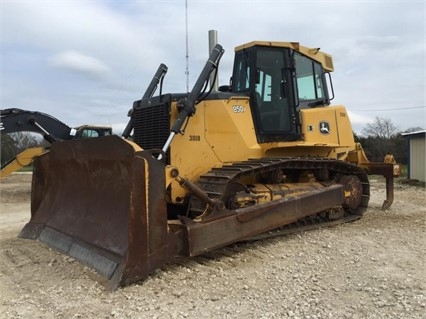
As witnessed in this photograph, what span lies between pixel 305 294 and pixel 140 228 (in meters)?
1.65

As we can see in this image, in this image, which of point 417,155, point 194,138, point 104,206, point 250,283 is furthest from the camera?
point 417,155

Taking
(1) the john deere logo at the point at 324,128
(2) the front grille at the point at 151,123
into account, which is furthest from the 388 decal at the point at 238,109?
(1) the john deere logo at the point at 324,128

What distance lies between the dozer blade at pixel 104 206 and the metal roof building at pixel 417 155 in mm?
13994

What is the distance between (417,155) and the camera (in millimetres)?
16781

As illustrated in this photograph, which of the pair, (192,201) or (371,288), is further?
(192,201)

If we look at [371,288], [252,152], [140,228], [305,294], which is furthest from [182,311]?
[252,152]

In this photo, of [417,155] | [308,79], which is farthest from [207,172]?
[417,155]

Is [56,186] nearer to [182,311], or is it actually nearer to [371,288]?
[182,311]

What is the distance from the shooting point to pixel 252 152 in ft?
20.7

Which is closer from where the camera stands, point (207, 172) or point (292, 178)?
point (207, 172)

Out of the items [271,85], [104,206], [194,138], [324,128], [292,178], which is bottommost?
[104,206]

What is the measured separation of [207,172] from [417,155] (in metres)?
13.5

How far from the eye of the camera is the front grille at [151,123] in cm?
569

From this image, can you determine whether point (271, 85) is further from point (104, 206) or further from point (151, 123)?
point (104, 206)
